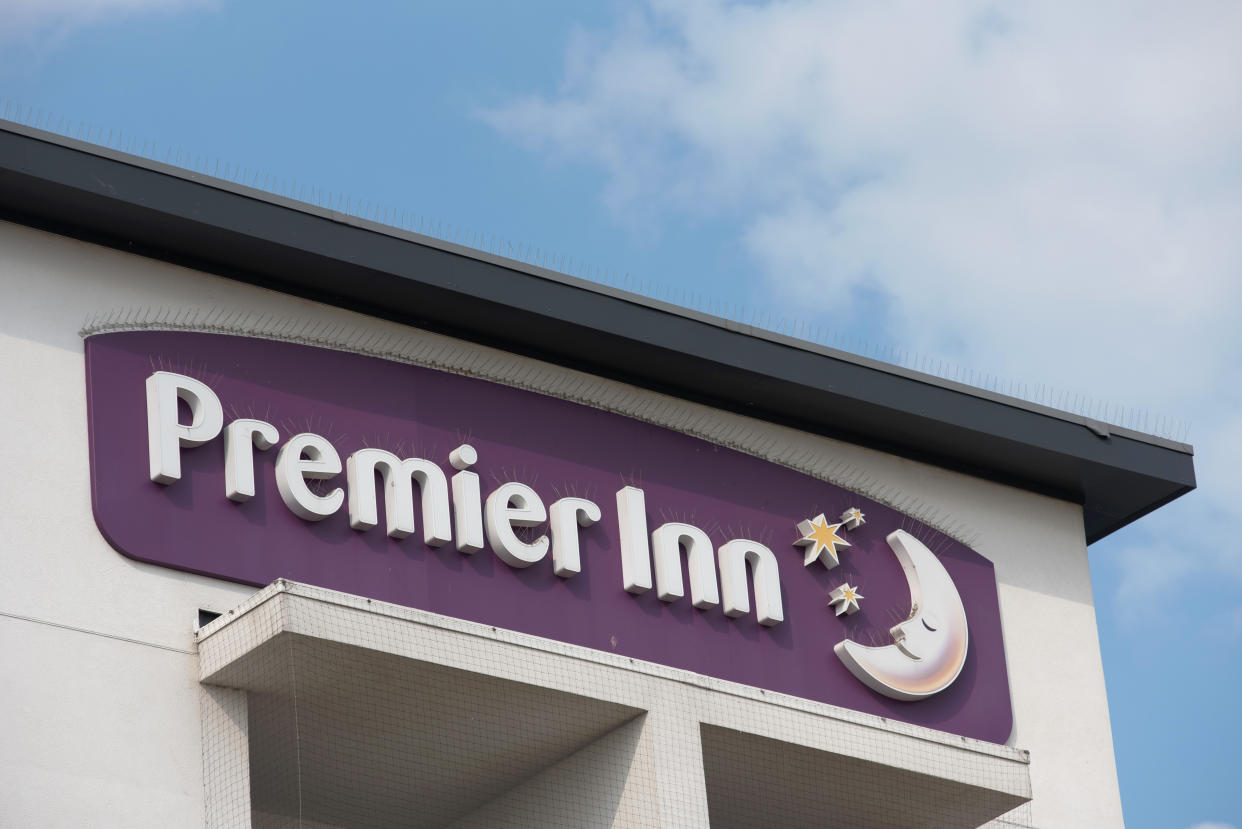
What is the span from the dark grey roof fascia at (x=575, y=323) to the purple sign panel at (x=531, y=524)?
686 mm

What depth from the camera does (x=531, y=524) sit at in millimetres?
21156

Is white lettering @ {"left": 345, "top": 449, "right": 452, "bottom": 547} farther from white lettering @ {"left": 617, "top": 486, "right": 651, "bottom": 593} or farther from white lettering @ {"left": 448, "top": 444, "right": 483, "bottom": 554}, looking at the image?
white lettering @ {"left": 617, "top": 486, "right": 651, "bottom": 593}

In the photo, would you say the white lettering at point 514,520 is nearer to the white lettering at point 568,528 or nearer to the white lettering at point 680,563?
the white lettering at point 568,528

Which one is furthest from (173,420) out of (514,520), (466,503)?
(514,520)

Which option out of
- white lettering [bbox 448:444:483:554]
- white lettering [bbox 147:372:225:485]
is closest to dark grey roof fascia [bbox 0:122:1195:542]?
white lettering [bbox 147:372:225:485]

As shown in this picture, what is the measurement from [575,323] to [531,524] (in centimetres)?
224

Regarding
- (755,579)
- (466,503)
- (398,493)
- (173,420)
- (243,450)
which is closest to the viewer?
(173,420)

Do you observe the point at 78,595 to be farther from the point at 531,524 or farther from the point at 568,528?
the point at 568,528

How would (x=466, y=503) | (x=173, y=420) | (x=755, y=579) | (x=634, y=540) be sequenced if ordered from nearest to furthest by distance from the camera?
(x=173, y=420), (x=466, y=503), (x=634, y=540), (x=755, y=579)

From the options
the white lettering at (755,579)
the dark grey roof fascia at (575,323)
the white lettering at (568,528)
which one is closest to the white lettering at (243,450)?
the dark grey roof fascia at (575,323)

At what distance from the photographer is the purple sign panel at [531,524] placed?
1964 centimetres

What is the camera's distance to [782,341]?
2350 centimetres

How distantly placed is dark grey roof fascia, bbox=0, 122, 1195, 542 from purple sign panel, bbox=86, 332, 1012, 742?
69 centimetres

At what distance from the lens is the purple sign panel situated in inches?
773
